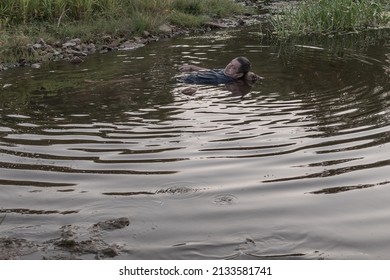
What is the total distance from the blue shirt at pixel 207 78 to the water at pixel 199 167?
0.75ft

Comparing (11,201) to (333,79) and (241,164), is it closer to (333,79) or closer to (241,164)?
(241,164)

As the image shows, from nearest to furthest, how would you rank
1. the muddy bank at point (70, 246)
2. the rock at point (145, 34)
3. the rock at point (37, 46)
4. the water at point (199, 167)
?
1. the muddy bank at point (70, 246)
2. the water at point (199, 167)
3. the rock at point (37, 46)
4. the rock at point (145, 34)

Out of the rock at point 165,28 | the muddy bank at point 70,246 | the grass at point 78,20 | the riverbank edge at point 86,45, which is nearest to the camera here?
the muddy bank at point 70,246

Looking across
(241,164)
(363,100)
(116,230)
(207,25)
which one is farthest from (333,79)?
(207,25)

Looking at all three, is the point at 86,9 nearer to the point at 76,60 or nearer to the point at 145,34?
the point at 145,34

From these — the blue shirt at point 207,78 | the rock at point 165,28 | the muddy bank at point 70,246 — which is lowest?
the muddy bank at point 70,246

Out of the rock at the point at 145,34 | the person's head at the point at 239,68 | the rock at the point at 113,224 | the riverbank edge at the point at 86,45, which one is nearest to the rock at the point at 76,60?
the riverbank edge at the point at 86,45

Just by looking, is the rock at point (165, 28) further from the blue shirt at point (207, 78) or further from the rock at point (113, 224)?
the rock at point (113, 224)

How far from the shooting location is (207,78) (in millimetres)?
8570

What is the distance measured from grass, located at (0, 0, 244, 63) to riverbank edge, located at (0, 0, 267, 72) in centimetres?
13

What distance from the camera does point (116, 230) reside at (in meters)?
3.96

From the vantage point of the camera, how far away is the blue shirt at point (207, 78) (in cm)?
853

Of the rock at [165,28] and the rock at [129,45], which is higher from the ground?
the rock at [165,28]

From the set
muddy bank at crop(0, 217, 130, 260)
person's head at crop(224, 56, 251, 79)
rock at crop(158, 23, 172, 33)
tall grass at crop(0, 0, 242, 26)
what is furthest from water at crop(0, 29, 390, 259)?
rock at crop(158, 23, 172, 33)
